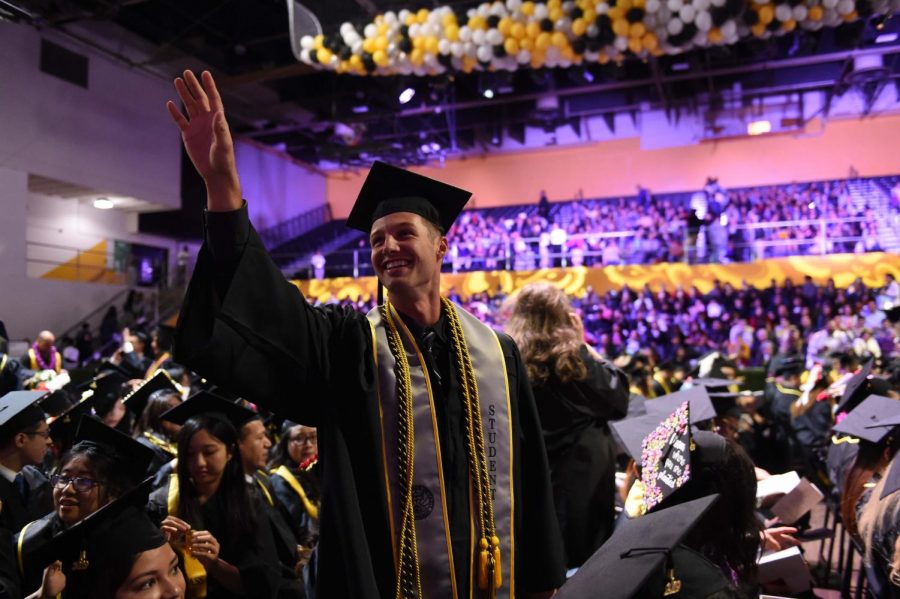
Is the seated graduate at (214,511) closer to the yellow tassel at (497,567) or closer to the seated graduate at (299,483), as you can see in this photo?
the seated graduate at (299,483)

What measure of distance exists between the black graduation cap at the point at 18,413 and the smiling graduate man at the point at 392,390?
7.41ft

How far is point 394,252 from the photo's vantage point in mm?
1908

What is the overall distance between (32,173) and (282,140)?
8.46 m

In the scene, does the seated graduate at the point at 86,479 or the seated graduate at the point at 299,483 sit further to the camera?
the seated graduate at the point at 299,483

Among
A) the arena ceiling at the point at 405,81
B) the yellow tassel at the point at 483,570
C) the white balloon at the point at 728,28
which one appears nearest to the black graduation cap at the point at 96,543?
the yellow tassel at the point at 483,570

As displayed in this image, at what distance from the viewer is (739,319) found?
1486 cm

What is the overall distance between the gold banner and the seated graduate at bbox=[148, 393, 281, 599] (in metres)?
11.8

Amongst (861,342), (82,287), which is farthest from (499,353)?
(82,287)

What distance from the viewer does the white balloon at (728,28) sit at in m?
10.0

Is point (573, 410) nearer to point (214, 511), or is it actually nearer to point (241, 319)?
point (214, 511)

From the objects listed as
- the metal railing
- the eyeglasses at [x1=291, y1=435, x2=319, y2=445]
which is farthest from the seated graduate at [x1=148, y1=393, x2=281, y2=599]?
the metal railing

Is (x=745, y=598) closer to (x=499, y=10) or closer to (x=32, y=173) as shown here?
(x=499, y=10)

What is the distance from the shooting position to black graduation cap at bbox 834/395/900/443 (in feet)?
11.7

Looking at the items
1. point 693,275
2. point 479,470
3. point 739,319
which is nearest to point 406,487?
point 479,470
